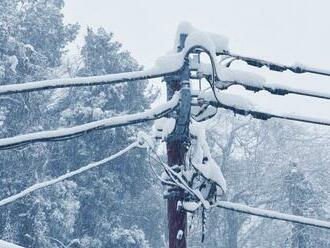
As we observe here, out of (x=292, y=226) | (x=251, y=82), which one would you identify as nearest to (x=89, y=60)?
(x=292, y=226)

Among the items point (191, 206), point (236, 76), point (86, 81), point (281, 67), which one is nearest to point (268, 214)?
point (191, 206)

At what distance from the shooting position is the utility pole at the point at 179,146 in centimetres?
469

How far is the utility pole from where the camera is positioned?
469 centimetres

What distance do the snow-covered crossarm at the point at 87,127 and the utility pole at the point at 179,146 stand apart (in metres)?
0.11

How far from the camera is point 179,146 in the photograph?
487 centimetres

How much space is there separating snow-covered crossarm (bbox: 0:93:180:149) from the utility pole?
0.35 feet

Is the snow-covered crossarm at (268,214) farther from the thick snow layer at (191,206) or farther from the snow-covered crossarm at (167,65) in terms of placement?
the snow-covered crossarm at (167,65)

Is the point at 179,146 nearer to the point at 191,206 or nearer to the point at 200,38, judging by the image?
the point at 191,206

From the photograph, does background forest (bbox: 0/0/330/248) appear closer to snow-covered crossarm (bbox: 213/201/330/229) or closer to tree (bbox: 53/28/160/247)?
tree (bbox: 53/28/160/247)

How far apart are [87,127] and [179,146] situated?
3.50ft

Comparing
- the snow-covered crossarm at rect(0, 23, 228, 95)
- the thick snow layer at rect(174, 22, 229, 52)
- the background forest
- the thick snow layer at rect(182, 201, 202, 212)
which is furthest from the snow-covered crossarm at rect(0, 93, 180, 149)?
the background forest

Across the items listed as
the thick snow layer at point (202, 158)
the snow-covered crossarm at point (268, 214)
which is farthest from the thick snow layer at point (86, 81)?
the snow-covered crossarm at point (268, 214)

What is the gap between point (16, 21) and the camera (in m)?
23.3

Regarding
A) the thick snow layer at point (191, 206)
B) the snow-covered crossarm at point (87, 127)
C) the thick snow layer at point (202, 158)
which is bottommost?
the thick snow layer at point (191, 206)
